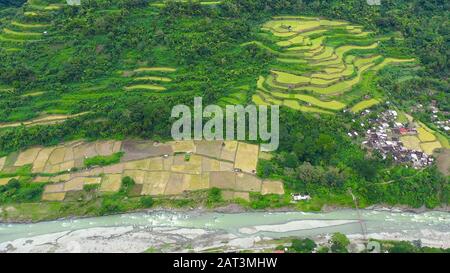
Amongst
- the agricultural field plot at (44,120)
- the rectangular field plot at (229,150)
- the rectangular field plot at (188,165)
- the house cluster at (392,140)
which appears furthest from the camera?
the agricultural field plot at (44,120)

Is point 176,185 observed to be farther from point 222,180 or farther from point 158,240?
point 158,240

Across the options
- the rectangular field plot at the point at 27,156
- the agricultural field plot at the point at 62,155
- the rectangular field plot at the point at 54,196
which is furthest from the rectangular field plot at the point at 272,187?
the rectangular field plot at the point at 27,156

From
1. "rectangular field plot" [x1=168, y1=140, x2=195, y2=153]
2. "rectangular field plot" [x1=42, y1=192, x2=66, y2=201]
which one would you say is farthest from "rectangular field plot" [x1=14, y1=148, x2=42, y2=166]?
"rectangular field plot" [x1=168, y1=140, x2=195, y2=153]

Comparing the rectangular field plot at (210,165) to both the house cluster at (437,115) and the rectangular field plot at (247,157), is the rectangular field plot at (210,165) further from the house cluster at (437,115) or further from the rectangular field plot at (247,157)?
the house cluster at (437,115)

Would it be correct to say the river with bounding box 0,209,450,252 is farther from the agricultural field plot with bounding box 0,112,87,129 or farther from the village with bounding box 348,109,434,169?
the agricultural field plot with bounding box 0,112,87,129

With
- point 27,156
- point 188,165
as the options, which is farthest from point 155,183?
point 27,156

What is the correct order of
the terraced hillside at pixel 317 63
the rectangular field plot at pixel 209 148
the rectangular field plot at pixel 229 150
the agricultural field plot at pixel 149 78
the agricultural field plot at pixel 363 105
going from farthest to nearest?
the agricultural field plot at pixel 149 78 → the terraced hillside at pixel 317 63 → the agricultural field plot at pixel 363 105 → the rectangular field plot at pixel 209 148 → the rectangular field plot at pixel 229 150

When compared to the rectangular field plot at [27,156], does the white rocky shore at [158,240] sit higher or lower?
lower
